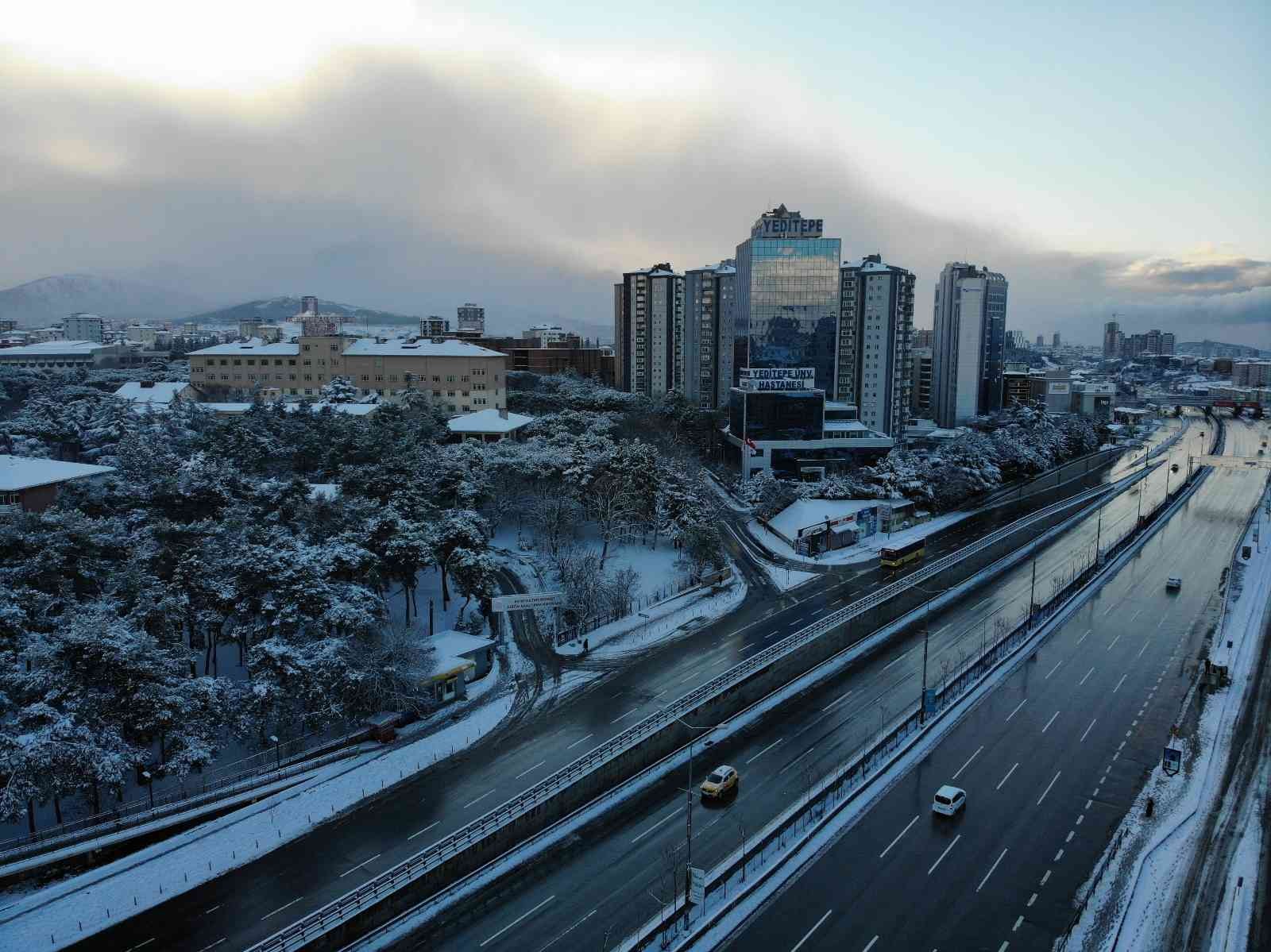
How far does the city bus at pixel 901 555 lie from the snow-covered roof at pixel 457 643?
31387 mm

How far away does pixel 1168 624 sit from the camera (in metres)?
52.3

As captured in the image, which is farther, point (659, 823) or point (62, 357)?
point (62, 357)

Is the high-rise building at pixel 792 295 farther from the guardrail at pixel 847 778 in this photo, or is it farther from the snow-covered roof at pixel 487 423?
the guardrail at pixel 847 778

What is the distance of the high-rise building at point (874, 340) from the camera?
110312mm

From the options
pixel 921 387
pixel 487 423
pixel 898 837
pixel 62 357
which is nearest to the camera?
pixel 898 837

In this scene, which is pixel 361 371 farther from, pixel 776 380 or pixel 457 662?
pixel 457 662

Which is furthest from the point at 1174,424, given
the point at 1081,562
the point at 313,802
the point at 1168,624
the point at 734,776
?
the point at 313,802

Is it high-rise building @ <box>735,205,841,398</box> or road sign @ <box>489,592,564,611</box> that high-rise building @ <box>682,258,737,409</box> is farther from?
road sign @ <box>489,592,564,611</box>

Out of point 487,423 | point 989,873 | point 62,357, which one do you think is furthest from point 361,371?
point 989,873

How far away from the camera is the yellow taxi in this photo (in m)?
31.6

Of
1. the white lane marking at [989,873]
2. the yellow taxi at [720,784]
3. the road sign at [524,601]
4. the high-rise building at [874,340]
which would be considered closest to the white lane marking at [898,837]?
the white lane marking at [989,873]

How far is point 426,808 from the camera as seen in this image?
31266 mm

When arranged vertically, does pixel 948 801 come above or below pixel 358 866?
above

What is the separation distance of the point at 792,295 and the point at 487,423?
43.0 m
